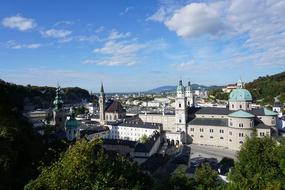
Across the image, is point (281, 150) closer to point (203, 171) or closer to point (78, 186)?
point (203, 171)

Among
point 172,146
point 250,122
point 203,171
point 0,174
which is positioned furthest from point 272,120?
point 0,174

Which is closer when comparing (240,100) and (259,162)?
(259,162)

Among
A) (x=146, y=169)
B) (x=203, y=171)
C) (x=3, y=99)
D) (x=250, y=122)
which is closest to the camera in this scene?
(x=203, y=171)

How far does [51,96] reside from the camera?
144 meters

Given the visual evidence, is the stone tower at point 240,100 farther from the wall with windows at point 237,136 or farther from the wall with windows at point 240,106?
the wall with windows at point 237,136

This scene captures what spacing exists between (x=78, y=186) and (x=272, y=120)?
54621mm

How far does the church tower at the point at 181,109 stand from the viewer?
216ft

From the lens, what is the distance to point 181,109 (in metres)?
66.2

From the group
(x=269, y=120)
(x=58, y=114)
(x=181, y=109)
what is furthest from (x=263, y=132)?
(x=58, y=114)

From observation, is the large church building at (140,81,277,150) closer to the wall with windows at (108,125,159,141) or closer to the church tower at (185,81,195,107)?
the wall with windows at (108,125,159,141)

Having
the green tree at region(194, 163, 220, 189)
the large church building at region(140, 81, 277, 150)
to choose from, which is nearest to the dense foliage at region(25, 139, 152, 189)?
the green tree at region(194, 163, 220, 189)

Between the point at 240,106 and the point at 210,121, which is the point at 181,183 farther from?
the point at 240,106

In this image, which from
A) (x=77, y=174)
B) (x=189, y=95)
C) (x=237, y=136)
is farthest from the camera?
(x=189, y=95)

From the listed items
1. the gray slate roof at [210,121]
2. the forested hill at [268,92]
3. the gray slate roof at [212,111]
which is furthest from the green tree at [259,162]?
the forested hill at [268,92]
